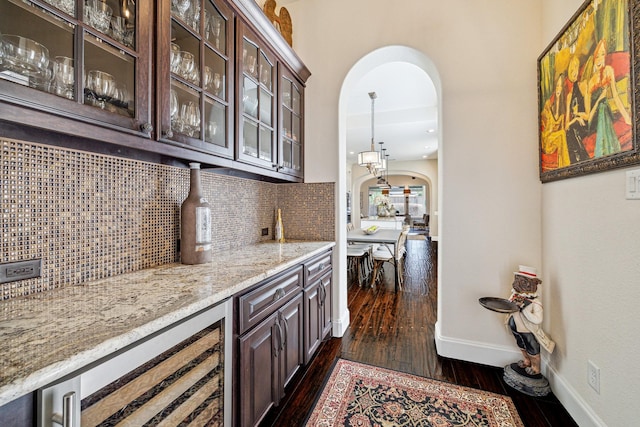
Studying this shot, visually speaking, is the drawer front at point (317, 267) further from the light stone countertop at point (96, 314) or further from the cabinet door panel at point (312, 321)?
the light stone countertop at point (96, 314)

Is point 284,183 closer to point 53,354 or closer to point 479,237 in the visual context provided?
point 479,237

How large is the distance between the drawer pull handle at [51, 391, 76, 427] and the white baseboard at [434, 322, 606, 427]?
2.32 m

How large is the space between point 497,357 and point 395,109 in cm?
456

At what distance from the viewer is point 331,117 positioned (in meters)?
2.54

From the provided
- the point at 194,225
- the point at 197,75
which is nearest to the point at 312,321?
the point at 194,225

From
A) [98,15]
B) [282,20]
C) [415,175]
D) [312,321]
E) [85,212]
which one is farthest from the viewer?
[415,175]

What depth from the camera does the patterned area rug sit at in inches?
60.3

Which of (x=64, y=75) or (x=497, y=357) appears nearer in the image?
(x=64, y=75)

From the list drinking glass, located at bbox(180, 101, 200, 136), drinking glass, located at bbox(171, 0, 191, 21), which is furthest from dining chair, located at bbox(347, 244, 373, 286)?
drinking glass, located at bbox(171, 0, 191, 21)

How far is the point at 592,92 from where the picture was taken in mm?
1376

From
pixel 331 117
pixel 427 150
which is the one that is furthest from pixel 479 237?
pixel 427 150

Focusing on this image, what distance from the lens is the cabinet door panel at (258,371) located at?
4.00 ft

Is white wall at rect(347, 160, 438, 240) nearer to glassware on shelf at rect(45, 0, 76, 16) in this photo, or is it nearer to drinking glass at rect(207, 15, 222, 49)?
drinking glass at rect(207, 15, 222, 49)

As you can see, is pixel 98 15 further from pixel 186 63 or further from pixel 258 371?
pixel 258 371
